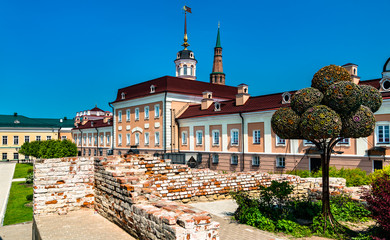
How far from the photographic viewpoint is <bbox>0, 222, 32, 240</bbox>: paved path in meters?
12.4

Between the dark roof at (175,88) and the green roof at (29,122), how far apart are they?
32433 mm

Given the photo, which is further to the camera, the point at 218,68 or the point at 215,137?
the point at 218,68

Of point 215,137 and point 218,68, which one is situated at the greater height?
point 218,68

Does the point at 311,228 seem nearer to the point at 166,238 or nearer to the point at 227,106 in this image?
the point at 166,238

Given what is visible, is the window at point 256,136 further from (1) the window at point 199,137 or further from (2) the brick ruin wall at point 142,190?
(2) the brick ruin wall at point 142,190

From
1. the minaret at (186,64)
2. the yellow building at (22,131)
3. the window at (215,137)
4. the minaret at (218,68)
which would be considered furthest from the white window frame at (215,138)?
the yellow building at (22,131)

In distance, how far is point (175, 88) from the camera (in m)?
35.8

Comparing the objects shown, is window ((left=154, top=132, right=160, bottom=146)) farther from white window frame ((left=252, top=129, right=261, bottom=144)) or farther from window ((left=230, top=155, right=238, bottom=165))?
white window frame ((left=252, top=129, right=261, bottom=144))

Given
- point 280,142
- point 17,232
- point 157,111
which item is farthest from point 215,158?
point 17,232

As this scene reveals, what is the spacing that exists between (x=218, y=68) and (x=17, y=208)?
57305 mm

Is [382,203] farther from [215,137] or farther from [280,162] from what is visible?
[215,137]

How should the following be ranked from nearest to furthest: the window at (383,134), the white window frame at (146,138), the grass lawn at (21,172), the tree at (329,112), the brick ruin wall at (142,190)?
the brick ruin wall at (142,190) < the tree at (329,112) < the window at (383,134) < the grass lawn at (21,172) < the white window frame at (146,138)

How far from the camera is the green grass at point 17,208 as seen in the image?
15.7 metres

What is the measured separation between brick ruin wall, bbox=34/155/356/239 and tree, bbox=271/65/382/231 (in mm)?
3903
